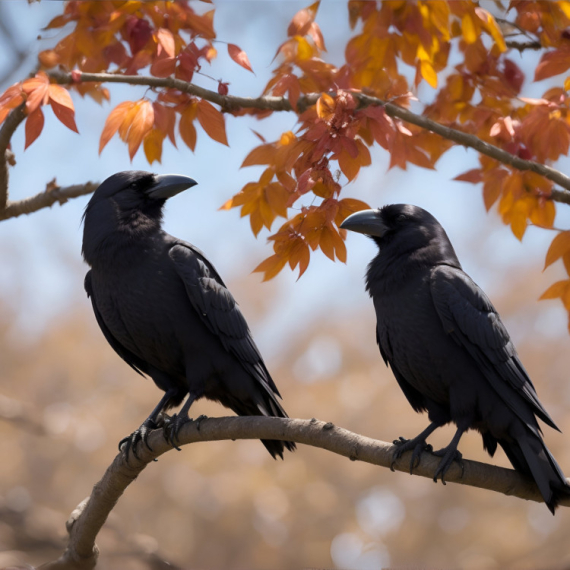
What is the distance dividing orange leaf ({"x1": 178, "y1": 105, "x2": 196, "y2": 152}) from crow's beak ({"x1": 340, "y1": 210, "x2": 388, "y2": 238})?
999mm

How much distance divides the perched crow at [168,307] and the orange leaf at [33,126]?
700 mm

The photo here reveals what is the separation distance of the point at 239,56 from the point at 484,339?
199 centimetres

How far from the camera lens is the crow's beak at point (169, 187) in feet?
12.5

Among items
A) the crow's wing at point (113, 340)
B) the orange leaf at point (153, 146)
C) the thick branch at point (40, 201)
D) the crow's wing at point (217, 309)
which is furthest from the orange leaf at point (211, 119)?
the crow's wing at point (113, 340)

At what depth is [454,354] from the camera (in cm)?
335

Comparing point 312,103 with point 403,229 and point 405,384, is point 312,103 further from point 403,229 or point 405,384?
point 405,384

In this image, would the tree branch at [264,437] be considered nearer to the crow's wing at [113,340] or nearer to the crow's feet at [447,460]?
the crow's feet at [447,460]

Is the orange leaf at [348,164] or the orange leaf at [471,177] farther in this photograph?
the orange leaf at [471,177]

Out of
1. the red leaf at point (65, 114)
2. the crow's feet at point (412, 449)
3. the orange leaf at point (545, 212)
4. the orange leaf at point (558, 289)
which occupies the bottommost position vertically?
the crow's feet at point (412, 449)

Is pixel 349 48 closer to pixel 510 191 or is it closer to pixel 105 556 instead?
pixel 510 191

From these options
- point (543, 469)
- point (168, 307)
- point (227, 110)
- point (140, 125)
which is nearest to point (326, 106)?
point (227, 110)

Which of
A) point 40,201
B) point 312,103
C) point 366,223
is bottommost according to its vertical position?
point 366,223

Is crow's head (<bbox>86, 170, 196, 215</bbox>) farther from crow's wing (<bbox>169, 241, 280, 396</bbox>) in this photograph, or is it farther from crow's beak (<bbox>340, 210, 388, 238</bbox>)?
crow's beak (<bbox>340, 210, 388, 238</bbox>)

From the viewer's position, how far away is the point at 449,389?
10.9 ft
